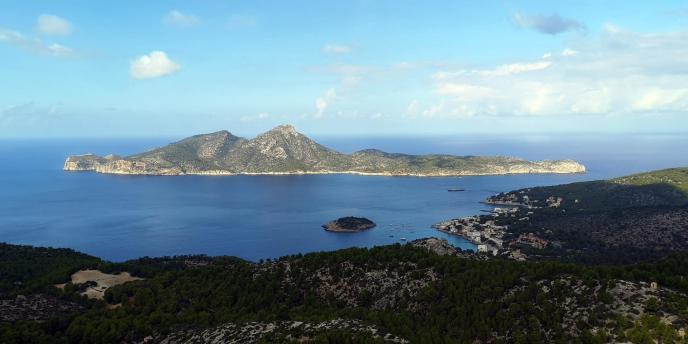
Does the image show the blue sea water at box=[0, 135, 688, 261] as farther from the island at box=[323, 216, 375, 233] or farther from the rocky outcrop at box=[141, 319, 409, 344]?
the rocky outcrop at box=[141, 319, 409, 344]

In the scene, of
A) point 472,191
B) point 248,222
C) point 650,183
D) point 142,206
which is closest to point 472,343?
point 248,222

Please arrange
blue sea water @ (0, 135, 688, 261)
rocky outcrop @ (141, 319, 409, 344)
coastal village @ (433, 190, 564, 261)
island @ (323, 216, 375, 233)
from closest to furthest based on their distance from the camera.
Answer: rocky outcrop @ (141, 319, 409, 344) < coastal village @ (433, 190, 564, 261) < blue sea water @ (0, 135, 688, 261) < island @ (323, 216, 375, 233)

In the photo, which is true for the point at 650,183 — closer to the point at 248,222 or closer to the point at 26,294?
the point at 248,222

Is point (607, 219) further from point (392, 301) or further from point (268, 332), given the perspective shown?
point (268, 332)

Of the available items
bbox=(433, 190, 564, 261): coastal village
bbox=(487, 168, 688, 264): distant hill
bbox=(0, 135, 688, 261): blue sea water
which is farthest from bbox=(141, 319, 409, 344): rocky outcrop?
bbox=(0, 135, 688, 261): blue sea water

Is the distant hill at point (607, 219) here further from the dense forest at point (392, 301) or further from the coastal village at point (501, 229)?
the dense forest at point (392, 301)

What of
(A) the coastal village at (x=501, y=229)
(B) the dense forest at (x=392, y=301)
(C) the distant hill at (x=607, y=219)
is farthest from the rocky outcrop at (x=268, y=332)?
(C) the distant hill at (x=607, y=219)
